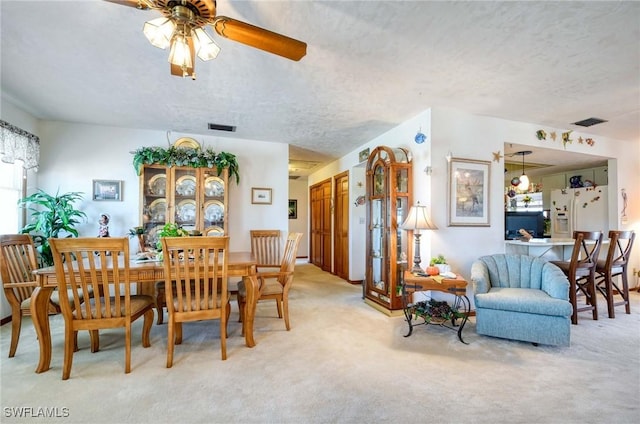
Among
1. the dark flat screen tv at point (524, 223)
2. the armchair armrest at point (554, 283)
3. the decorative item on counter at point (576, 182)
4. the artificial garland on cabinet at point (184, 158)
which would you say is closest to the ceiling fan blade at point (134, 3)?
the artificial garland on cabinet at point (184, 158)

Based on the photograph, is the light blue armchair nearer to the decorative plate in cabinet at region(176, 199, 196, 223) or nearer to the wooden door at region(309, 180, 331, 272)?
the decorative plate in cabinet at region(176, 199, 196, 223)

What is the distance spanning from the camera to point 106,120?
12.2 ft

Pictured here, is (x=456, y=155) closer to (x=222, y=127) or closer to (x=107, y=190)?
(x=222, y=127)

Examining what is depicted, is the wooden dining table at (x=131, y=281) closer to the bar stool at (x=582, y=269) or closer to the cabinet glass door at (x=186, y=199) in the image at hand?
the cabinet glass door at (x=186, y=199)

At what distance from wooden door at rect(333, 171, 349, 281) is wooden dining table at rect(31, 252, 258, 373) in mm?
3153

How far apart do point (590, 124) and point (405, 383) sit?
428 cm

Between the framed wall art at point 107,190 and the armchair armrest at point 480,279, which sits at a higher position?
the framed wall art at point 107,190

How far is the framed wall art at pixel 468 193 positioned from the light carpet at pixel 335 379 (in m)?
1.29

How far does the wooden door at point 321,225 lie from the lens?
6.47 m

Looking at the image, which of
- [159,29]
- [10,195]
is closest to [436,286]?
[159,29]

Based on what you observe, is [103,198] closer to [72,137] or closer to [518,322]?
[72,137]

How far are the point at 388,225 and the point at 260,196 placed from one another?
84.4 inches

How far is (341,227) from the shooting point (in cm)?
578

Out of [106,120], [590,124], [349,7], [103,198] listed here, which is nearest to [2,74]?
[106,120]
